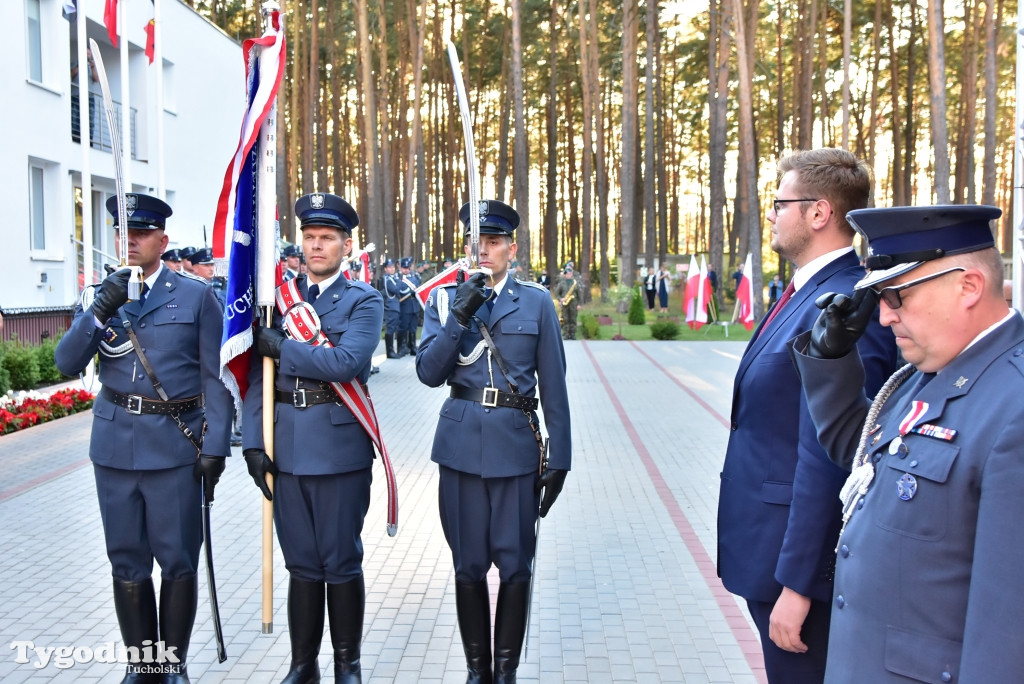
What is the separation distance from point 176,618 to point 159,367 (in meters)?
1.13

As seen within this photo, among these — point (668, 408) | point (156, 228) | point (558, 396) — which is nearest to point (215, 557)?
point (156, 228)

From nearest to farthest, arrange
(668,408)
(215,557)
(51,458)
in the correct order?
(215,557) → (51,458) → (668,408)

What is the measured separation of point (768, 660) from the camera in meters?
2.93

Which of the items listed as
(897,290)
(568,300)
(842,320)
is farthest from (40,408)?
(568,300)

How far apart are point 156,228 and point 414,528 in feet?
11.6

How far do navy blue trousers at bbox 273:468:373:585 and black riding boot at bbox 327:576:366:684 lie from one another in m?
0.06

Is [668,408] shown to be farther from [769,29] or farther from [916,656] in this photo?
[769,29]

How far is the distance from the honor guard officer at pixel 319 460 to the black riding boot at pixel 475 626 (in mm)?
480

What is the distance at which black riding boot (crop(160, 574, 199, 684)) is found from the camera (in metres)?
4.14

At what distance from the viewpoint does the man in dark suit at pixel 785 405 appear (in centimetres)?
276

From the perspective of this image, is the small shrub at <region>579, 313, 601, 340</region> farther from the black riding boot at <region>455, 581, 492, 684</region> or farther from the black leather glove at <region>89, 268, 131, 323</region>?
the black leather glove at <region>89, 268, 131, 323</region>

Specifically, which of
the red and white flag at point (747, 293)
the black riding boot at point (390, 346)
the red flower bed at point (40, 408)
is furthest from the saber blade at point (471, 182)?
the red and white flag at point (747, 293)

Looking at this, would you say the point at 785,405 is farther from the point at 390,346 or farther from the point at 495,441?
the point at 390,346

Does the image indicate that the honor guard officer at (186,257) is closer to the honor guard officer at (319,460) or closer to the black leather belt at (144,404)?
the black leather belt at (144,404)
